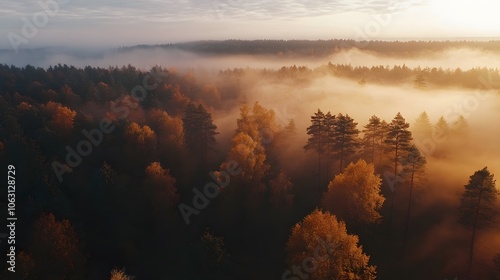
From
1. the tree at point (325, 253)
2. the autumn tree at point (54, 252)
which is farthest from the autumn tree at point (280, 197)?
the autumn tree at point (54, 252)

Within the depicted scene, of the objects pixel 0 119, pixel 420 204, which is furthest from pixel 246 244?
pixel 0 119

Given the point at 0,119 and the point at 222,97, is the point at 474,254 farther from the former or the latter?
the point at 222,97

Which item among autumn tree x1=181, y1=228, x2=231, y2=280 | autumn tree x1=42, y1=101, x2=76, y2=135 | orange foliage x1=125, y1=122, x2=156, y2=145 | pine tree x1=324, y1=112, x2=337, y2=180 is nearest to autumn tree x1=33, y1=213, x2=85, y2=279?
autumn tree x1=181, y1=228, x2=231, y2=280

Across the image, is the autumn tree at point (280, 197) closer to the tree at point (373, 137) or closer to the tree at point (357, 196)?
the tree at point (357, 196)

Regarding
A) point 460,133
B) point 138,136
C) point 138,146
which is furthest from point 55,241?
point 460,133

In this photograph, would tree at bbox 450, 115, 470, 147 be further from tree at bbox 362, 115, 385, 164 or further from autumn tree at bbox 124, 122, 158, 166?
autumn tree at bbox 124, 122, 158, 166

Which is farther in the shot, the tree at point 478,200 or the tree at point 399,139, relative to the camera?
the tree at point 399,139

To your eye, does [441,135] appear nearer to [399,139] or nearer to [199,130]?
[399,139]
